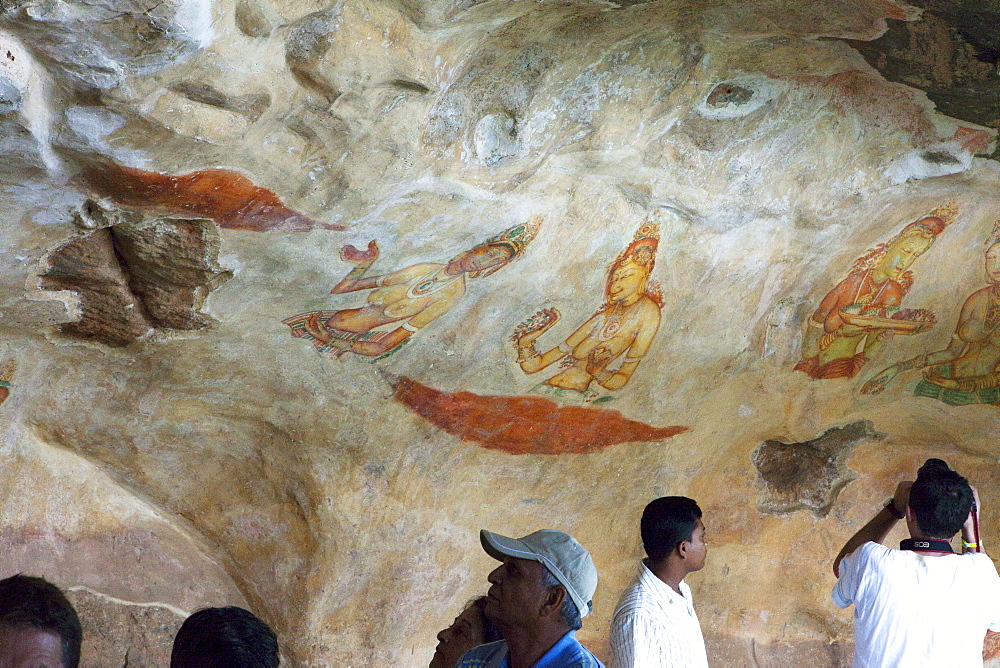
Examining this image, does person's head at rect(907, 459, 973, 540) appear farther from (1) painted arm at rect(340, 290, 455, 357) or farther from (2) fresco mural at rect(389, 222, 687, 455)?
(1) painted arm at rect(340, 290, 455, 357)

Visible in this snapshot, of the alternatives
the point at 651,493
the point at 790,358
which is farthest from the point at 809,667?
the point at 790,358

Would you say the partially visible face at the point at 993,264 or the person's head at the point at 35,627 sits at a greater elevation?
the person's head at the point at 35,627

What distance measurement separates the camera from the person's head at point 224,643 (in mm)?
1775

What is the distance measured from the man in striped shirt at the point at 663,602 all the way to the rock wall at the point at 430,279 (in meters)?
1.97

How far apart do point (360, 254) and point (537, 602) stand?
96.1 inches

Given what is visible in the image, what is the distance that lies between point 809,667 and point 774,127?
4393mm

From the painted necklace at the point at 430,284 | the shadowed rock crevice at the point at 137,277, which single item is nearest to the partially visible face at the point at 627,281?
the painted necklace at the point at 430,284

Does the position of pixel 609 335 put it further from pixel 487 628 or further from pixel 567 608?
pixel 567 608

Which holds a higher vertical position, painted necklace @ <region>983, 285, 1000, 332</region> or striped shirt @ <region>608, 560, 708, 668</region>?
striped shirt @ <region>608, 560, 708, 668</region>

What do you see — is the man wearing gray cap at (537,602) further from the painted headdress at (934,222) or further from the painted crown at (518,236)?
the painted headdress at (934,222)

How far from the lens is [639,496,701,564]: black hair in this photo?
308cm

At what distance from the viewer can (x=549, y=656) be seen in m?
2.29

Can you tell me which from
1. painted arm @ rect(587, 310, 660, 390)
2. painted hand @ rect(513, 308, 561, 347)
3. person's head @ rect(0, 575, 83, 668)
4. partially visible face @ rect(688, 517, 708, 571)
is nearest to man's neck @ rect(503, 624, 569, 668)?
partially visible face @ rect(688, 517, 708, 571)

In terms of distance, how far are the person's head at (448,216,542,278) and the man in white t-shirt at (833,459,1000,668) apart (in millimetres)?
2244
